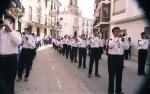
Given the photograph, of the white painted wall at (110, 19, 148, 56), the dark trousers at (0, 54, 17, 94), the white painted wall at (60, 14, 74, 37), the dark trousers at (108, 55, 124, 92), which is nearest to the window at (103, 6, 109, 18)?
the white painted wall at (110, 19, 148, 56)

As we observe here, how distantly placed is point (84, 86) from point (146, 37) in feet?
17.7

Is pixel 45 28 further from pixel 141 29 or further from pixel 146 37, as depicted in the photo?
pixel 146 37

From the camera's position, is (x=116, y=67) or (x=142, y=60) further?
(x=142, y=60)

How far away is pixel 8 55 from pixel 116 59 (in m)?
2.95

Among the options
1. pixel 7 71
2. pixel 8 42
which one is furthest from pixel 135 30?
pixel 7 71

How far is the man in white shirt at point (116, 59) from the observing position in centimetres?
933

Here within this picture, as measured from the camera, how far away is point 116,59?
9.31 m

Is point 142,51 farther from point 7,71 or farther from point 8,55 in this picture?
point 7,71

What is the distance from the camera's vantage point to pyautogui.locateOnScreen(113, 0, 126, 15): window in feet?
120

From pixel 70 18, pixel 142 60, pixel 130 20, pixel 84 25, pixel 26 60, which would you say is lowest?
pixel 142 60

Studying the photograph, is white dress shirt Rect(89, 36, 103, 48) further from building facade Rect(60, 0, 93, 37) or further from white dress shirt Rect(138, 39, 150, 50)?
building facade Rect(60, 0, 93, 37)

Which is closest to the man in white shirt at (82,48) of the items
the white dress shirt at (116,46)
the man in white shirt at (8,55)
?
the white dress shirt at (116,46)

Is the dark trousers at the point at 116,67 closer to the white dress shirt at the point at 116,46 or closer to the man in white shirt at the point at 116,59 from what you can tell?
the man in white shirt at the point at 116,59

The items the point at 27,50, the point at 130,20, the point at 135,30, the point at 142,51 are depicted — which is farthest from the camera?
the point at 130,20
